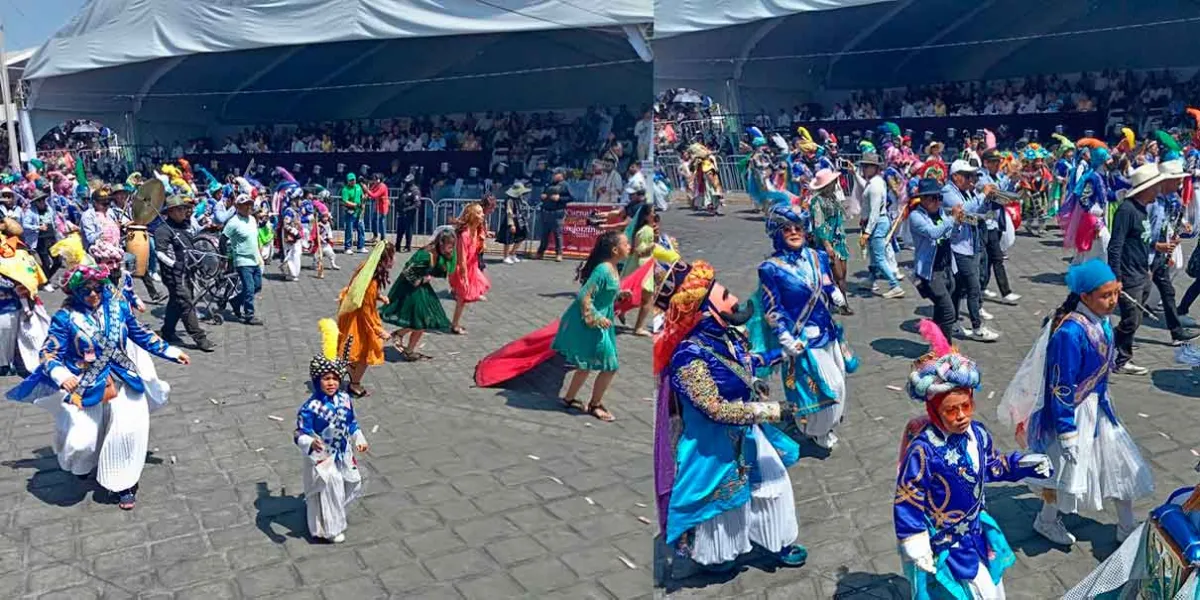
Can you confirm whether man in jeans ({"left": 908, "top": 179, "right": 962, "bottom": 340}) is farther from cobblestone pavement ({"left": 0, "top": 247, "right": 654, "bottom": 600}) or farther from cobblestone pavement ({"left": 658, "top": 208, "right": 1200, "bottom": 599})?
cobblestone pavement ({"left": 0, "top": 247, "right": 654, "bottom": 600})

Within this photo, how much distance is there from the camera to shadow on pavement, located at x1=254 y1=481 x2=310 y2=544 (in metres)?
5.52

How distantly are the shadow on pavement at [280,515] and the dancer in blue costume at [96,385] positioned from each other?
75 centimetres

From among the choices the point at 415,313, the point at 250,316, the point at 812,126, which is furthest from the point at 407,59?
the point at 415,313

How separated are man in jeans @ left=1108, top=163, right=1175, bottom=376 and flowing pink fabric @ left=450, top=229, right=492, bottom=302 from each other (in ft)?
20.1

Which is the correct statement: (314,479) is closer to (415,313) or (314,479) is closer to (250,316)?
(415,313)

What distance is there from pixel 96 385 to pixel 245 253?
570cm

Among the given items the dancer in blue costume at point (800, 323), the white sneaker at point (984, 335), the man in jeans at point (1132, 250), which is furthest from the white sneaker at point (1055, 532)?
the white sneaker at point (984, 335)

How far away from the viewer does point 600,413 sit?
7.70m

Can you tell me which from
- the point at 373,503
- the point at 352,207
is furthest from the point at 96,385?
the point at 352,207

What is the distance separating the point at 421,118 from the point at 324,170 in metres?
4.72

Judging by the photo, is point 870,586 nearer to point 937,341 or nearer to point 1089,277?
point 937,341

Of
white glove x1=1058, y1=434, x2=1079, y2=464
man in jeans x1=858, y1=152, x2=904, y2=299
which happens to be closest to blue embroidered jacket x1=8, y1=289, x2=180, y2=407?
white glove x1=1058, y1=434, x2=1079, y2=464

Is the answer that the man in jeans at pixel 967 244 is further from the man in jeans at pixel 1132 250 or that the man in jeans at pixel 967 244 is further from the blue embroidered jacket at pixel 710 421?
the blue embroidered jacket at pixel 710 421

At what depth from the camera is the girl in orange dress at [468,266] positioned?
10.6m
